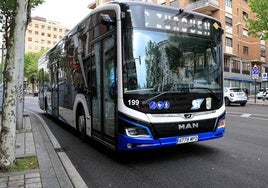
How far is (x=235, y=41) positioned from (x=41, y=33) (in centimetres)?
8951

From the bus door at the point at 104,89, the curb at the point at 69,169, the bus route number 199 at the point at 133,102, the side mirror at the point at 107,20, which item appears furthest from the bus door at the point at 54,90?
the bus route number 199 at the point at 133,102

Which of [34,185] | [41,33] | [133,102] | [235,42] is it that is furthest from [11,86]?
[41,33]

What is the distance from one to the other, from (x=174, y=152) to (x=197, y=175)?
175cm

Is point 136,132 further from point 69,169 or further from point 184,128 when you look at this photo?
point 69,169

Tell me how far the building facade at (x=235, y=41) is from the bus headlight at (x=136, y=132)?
129ft

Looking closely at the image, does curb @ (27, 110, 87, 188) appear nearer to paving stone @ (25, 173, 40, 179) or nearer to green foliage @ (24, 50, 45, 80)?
paving stone @ (25, 173, 40, 179)

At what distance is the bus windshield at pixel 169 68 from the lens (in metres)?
6.02

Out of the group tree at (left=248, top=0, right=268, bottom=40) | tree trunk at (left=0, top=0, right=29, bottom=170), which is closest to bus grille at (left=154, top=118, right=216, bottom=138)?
tree trunk at (left=0, top=0, right=29, bottom=170)

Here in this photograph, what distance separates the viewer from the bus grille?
6.09 m

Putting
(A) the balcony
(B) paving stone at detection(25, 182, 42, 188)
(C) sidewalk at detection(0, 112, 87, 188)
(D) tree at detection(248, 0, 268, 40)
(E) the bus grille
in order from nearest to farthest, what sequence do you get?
(B) paving stone at detection(25, 182, 42, 188) < (C) sidewalk at detection(0, 112, 87, 188) < (E) the bus grille < (D) tree at detection(248, 0, 268, 40) < (A) the balcony

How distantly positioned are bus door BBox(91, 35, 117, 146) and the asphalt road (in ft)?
1.78

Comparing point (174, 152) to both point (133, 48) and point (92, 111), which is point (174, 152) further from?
point (133, 48)

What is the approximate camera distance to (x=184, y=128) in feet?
20.9

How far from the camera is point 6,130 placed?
19.5 ft
